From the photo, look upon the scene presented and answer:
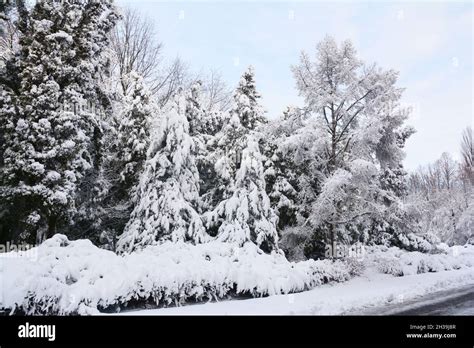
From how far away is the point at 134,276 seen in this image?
327 inches

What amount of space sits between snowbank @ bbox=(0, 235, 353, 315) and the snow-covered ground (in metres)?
0.41

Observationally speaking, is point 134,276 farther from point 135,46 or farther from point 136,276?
point 135,46

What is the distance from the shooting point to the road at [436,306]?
8336mm

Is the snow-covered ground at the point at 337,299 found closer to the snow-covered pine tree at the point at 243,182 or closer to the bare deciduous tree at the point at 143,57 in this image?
the snow-covered pine tree at the point at 243,182

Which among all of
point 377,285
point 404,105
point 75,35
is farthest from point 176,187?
point 404,105

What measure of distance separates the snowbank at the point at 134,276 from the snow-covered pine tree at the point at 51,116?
3409mm

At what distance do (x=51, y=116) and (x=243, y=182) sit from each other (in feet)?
23.1

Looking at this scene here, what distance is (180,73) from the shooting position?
27.4 meters

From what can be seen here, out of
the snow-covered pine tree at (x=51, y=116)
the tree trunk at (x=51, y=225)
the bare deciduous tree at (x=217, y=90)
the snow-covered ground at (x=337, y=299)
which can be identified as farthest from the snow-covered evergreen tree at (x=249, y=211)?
the bare deciduous tree at (x=217, y=90)

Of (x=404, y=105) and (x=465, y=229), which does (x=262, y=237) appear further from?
(x=465, y=229)

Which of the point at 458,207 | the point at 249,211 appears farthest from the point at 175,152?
the point at 458,207

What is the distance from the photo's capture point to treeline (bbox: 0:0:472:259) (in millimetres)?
12422

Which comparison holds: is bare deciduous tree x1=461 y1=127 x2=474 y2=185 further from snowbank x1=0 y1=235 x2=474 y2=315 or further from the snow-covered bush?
snowbank x1=0 y1=235 x2=474 y2=315

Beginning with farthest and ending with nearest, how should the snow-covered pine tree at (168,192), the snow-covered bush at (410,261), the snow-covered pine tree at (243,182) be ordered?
the snow-covered bush at (410,261), the snow-covered pine tree at (243,182), the snow-covered pine tree at (168,192)
